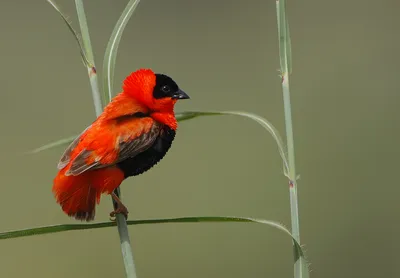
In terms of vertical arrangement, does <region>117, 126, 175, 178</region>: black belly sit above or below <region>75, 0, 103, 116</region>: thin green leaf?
below

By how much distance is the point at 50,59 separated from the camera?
5664 millimetres

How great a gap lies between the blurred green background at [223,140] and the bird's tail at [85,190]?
258cm

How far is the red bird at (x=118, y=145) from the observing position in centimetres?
169

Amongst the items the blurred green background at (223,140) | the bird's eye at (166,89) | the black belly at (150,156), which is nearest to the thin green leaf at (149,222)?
the black belly at (150,156)

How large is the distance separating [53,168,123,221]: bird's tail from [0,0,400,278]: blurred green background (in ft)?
8.46

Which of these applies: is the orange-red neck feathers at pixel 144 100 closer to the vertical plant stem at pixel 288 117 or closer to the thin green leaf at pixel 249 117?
the thin green leaf at pixel 249 117

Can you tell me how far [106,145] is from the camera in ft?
5.57

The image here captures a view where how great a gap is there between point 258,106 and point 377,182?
0.78m

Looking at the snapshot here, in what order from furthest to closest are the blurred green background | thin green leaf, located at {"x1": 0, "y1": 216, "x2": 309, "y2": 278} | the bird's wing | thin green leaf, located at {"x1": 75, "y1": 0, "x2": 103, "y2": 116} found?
the blurred green background
the bird's wing
thin green leaf, located at {"x1": 75, "y1": 0, "x2": 103, "y2": 116}
thin green leaf, located at {"x1": 0, "y1": 216, "x2": 309, "y2": 278}

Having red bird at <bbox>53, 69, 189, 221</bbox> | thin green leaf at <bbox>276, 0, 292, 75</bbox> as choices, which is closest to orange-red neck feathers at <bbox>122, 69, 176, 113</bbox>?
red bird at <bbox>53, 69, 189, 221</bbox>

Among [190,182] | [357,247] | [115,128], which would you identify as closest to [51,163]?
[190,182]

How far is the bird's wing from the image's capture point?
1.67 metres

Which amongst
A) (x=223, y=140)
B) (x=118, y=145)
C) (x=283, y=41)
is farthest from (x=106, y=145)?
(x=223, y=140)

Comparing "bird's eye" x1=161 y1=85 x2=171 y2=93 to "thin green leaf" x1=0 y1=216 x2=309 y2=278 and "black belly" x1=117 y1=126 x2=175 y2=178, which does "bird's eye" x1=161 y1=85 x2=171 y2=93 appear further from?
"thin green leaf" x1=0 y1=216 x2=309 y2=278
